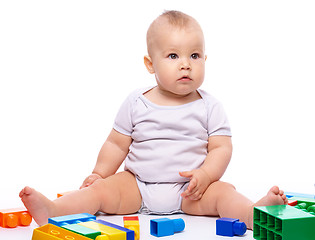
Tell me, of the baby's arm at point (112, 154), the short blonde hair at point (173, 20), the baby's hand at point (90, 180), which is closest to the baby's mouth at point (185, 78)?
the short blonde hair at point (173, 20)

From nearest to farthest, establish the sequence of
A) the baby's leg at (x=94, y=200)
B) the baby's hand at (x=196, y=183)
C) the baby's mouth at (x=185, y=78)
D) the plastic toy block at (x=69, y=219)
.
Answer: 1. the plastic toy block at (x=69, y=219)
2. the baby's leg at (x=94, y=200)
3. the baby's hand at (x=196, y=183)
4. the baby's mouth at (x=185, y=78)

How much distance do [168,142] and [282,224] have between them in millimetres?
606

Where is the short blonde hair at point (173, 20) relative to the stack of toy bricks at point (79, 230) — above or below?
above

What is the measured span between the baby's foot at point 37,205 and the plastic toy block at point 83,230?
0.17 m

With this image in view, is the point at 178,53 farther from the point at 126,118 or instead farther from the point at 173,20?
the point at 126,118

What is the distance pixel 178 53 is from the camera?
5.81 ft

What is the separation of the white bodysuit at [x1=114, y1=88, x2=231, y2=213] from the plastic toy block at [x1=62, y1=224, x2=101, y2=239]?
437 millimetres

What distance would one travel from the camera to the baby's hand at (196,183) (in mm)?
1671

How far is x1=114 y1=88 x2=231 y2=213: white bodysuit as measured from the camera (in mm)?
1761

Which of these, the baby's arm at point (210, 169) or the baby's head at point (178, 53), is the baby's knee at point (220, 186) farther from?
the baby's head at point (178, 53)

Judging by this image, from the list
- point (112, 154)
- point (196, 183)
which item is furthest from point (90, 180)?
point (196, 183)

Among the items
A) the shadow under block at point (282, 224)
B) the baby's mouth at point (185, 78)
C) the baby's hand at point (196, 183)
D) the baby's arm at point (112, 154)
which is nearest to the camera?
A: the shadow under block at point (282, 224)

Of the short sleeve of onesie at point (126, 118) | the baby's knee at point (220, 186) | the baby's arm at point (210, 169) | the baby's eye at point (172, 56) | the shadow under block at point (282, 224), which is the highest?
the baby's eye at point (172, 56)

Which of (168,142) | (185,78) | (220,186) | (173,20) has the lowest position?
→ (220,186)
